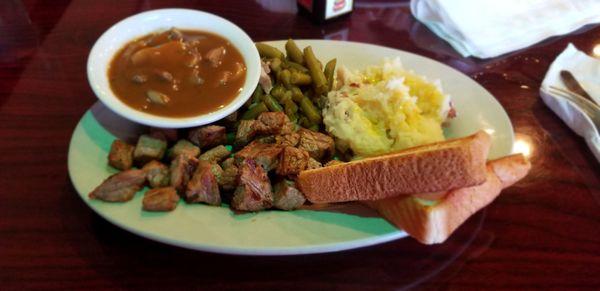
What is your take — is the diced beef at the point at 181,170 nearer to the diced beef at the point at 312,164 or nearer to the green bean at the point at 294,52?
the diced beef at the point at 312,164

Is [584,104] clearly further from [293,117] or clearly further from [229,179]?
[229,179]

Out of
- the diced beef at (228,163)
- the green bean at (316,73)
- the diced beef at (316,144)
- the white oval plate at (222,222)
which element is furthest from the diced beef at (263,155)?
the green bean at (316,73)

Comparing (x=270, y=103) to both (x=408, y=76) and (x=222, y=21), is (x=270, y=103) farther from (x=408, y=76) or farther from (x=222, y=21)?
(x=408, y=76)

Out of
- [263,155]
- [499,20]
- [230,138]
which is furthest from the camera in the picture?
[499,20]

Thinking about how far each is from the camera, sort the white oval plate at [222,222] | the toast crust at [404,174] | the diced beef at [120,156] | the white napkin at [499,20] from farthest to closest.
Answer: the white napkin at [499,20]
the diced beef at [120,156]
the white oval plate at [222,222]
the toast crust at [404,174]

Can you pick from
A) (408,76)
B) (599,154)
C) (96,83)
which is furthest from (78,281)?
(599,154)

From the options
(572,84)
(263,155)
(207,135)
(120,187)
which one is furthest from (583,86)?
(120,187)

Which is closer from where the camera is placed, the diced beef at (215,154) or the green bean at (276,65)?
the diced beef at (215,154)

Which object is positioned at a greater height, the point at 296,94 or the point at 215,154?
the point at 296,94
